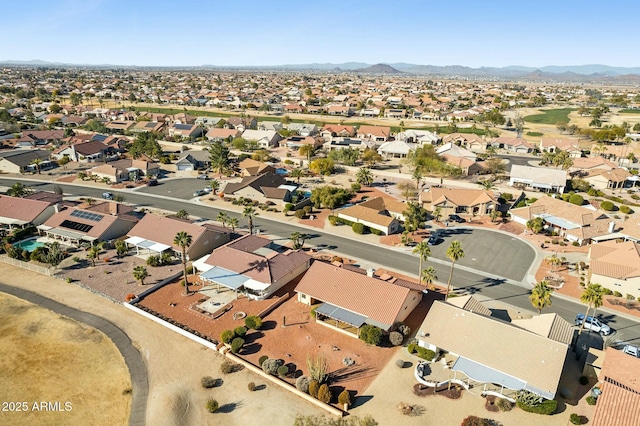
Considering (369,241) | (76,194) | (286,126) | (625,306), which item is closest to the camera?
(625,306)

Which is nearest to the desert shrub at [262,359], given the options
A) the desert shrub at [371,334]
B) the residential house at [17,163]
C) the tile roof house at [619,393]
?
the desert shrub at [371,334]

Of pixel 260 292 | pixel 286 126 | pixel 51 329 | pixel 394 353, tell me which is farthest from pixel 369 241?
pixel 286 126

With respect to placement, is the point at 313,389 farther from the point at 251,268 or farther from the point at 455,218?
the point at 455,218

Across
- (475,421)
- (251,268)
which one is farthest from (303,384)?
(251,268)

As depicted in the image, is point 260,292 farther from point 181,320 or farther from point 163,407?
point 163,407

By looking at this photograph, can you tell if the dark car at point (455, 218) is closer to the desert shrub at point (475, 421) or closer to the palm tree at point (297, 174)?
the palm tree at point (297, 174)

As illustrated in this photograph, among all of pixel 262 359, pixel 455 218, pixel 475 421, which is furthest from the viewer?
pixel 455 218

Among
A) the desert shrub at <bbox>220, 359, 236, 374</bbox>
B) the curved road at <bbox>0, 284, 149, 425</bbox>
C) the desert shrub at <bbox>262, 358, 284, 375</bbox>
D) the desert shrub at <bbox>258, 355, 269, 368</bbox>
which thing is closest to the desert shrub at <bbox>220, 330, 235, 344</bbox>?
the desert shrub at <bbox>220, 359, 236, 374</bbox>
